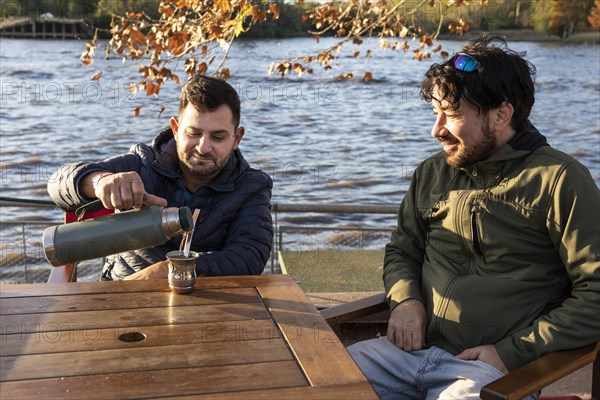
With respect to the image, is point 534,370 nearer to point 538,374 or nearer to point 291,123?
point 538,374

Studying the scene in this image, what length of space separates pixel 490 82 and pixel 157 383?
134 centimetres

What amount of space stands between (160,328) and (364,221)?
692cm

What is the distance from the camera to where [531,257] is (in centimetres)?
234

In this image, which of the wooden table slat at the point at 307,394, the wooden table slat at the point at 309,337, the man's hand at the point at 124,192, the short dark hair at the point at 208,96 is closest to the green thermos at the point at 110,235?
the man's hand at the point at 124,192

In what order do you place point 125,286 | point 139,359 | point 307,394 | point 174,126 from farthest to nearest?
point 174,126 → point 125,286 → point 139,359 → point 307,394

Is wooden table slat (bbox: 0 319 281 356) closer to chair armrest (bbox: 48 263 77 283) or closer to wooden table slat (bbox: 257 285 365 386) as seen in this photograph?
wooden table slat (bbox: 257 285 365 386)

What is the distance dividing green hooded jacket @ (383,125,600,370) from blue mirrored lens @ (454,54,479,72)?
0.80 ft

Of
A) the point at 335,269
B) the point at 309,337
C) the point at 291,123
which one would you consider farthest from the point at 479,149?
the point at 291,123

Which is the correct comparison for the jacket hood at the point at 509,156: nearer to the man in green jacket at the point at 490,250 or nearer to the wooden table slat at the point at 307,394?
the man in green jacket at the point at 490,250

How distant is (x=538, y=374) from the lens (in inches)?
78.0

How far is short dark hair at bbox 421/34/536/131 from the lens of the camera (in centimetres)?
239

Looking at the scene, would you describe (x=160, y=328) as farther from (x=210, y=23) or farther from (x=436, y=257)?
(x=210, y=23)

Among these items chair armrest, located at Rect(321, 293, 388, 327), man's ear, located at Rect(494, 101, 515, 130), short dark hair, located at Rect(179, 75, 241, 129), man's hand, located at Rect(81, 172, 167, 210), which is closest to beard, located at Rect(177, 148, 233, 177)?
short dark hair, located at Rect(179, 75, 241, 129)

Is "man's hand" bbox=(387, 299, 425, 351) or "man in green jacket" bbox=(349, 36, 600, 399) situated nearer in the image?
"man in green jacket" bbox=(349, 36, 600, 399)
